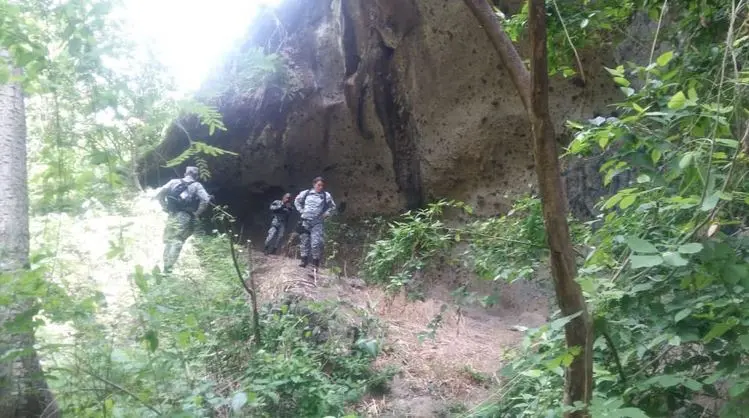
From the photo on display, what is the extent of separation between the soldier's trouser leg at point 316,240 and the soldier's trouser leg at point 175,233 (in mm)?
1896

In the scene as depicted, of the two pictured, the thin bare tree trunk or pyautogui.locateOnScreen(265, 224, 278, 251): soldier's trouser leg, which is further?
pyautogui.locateOnScreen(265, 224, 278, 251): soldier's trouser leg

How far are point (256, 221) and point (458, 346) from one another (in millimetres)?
7522

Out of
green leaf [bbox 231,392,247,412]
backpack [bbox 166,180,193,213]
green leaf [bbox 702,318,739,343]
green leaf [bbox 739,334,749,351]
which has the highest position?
backpack [bbox 166,180,193,213]

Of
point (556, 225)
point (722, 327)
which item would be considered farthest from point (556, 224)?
point (722, 327)

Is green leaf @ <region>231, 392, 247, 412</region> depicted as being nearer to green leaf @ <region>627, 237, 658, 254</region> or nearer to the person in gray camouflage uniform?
green leaf @ <region>627, 237, 658, 254</region>

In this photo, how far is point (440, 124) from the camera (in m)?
9.56

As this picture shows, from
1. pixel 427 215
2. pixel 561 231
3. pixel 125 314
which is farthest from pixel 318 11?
pixel 561 231

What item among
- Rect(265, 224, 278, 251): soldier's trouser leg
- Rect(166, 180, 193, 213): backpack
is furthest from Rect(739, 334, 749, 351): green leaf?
Rect(265, 224, 278, 251): soldier's trouser leg

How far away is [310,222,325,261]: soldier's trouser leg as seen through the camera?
29.2ft

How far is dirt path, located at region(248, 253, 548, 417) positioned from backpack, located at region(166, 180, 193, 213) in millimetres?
1452

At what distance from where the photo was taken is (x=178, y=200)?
26.4ft

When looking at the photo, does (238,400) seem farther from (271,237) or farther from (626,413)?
(271,237)

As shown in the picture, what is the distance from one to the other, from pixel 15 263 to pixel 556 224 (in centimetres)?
282

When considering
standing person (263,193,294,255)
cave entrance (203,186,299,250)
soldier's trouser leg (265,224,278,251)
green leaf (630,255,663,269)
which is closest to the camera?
green leaf (630,255,663,269)
